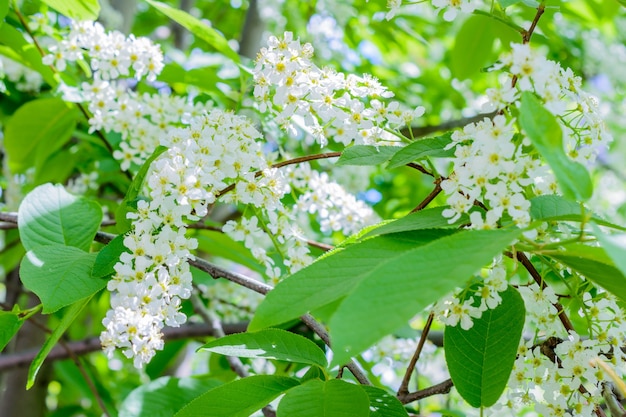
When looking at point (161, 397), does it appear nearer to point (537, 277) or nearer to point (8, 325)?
point (8, 325)

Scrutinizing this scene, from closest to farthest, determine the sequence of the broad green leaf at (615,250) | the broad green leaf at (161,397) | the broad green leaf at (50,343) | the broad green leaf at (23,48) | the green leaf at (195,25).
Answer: the broad green leaf at (615,250) < the broad green leaf at (50,343) < the broad green leaf at (161,397) < the green leaf at (195,25) < the broad green leaf at (23,48)

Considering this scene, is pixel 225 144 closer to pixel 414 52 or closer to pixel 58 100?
pixel 58 100

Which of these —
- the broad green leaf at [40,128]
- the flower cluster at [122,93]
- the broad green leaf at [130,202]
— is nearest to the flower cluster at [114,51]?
the flower cluster at [122,93]

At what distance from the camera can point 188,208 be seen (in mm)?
1000

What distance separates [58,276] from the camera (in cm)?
93

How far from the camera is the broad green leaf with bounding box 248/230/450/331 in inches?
27.5

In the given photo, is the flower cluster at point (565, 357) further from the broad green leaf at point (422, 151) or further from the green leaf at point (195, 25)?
the green leaf at point (195, 25)

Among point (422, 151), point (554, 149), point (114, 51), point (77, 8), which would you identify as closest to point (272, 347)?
point (422, 151)

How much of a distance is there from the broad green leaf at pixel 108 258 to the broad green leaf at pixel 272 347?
19 centimetres

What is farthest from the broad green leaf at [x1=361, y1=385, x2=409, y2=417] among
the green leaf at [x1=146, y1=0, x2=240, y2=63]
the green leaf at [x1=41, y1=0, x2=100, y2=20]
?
the green leaf at [x1=41, y1=0, x2=100, y2=20]

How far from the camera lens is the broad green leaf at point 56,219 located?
109cm

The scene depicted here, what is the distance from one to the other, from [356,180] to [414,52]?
1.51m

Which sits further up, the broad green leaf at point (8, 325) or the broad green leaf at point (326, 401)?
the broad green leaf at point (326, 401)

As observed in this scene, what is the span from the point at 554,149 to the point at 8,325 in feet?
2.54
